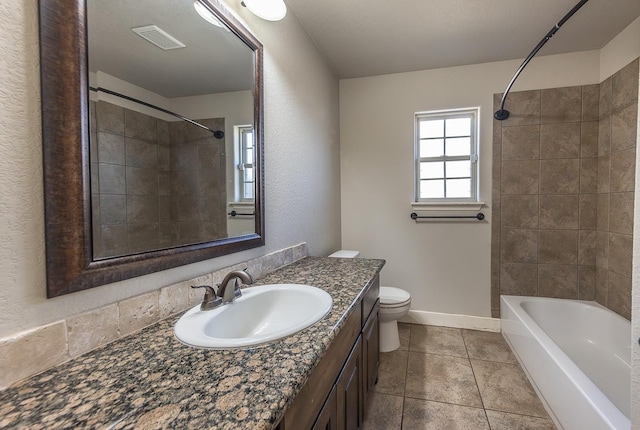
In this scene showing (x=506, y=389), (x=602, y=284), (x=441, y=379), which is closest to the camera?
(x=506, y=389)

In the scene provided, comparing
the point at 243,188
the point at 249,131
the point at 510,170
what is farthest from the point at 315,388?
the point at 510,170

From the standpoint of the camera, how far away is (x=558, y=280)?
243 centimetres

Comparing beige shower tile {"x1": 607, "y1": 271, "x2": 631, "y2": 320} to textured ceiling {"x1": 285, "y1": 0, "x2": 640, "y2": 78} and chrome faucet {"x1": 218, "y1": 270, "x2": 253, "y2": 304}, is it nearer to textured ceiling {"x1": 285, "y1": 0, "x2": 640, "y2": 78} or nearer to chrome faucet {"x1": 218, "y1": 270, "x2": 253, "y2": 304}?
textured ceiling {"x1": 285, "y1": 0, "x2": 640, "y2": 78}

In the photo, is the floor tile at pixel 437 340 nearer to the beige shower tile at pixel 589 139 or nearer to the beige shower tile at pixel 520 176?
the beige shower tile at pixel 520 176

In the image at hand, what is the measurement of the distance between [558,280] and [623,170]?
97 centimetres

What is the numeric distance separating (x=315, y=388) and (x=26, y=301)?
717mm

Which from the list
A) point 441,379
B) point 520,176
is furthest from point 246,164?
point 520,176

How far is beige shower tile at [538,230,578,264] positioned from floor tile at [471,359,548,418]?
3.23ft

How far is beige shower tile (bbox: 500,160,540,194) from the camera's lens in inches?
96.0

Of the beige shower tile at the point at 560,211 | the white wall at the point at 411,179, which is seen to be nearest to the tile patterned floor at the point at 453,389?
the white wall at the point at 411,179

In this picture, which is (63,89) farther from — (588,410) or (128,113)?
(588,410)

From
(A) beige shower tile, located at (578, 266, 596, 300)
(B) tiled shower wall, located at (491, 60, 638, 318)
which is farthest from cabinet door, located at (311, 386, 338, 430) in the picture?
(A) beige shower tile, located at (578, 266, 596, 300)

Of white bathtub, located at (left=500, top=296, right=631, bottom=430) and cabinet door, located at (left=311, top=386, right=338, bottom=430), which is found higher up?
cabinet door, located at (left=311, top=386, right=338, bottom=430)

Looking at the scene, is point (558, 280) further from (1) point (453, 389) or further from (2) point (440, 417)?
(2) point (440, 417)
